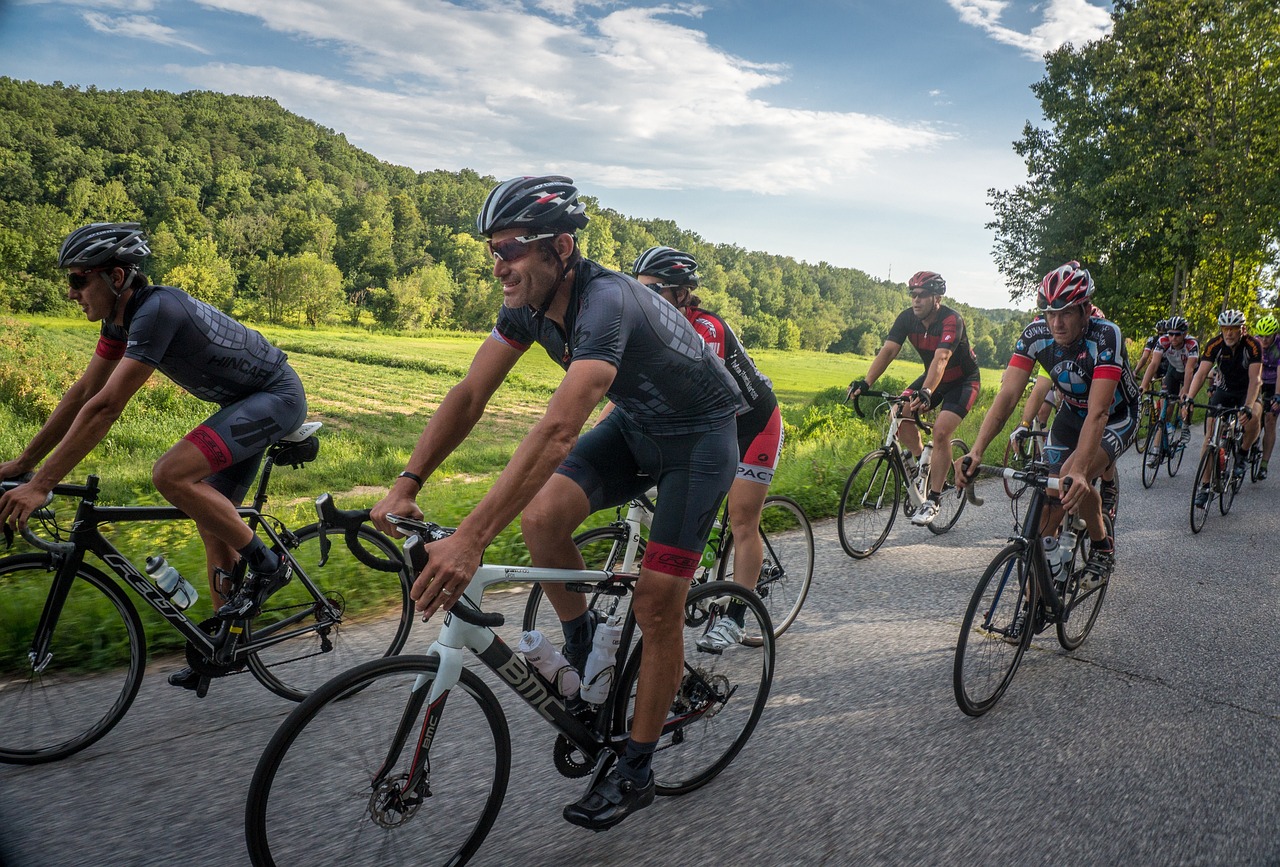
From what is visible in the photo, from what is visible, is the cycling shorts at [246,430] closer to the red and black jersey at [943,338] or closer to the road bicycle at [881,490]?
the road bicycle at [881,490]

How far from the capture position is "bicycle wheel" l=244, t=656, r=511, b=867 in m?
2.08

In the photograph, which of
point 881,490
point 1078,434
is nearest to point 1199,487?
point 881,490

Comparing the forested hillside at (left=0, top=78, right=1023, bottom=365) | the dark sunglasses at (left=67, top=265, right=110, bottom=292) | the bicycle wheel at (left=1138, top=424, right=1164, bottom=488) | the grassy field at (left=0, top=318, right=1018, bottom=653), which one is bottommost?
the grassy field at (left=0, top=318, right=1018, bottom=653)

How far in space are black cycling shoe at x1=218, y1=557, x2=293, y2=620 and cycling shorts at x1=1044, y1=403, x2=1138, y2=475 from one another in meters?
4.37

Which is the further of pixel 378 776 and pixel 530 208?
pixel 530 208

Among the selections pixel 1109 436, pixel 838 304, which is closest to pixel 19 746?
pixel 1109 436

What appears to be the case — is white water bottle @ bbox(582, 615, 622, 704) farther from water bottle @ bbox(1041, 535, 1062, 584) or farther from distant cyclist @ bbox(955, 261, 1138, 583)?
water bottle @ bbox(1041, 535, 1062, 584)

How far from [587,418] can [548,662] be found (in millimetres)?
Result: 884

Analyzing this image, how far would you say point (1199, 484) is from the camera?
8008 millimetres

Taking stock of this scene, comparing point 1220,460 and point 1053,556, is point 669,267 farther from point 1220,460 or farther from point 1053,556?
point 1220,460

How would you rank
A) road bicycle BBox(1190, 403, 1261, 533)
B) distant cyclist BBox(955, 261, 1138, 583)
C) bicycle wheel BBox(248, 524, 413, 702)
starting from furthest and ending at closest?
1. road bicycle BBox(1190, 403, 1261, 533)
2. distant cyclist BBox(955, 261, 1138, 583)
3. bicycle wheel BBox(248, 524, 413, 702)

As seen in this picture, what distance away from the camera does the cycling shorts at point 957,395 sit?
7270 millimetres

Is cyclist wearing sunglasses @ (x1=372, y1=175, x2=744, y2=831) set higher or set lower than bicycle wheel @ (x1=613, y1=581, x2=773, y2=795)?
higher

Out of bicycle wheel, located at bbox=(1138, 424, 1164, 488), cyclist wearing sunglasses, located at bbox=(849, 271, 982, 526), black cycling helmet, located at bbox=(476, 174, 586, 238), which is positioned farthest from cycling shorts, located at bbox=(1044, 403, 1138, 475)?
bicycle wheel, located at bbox=(1138, 424, 1164, 488)
